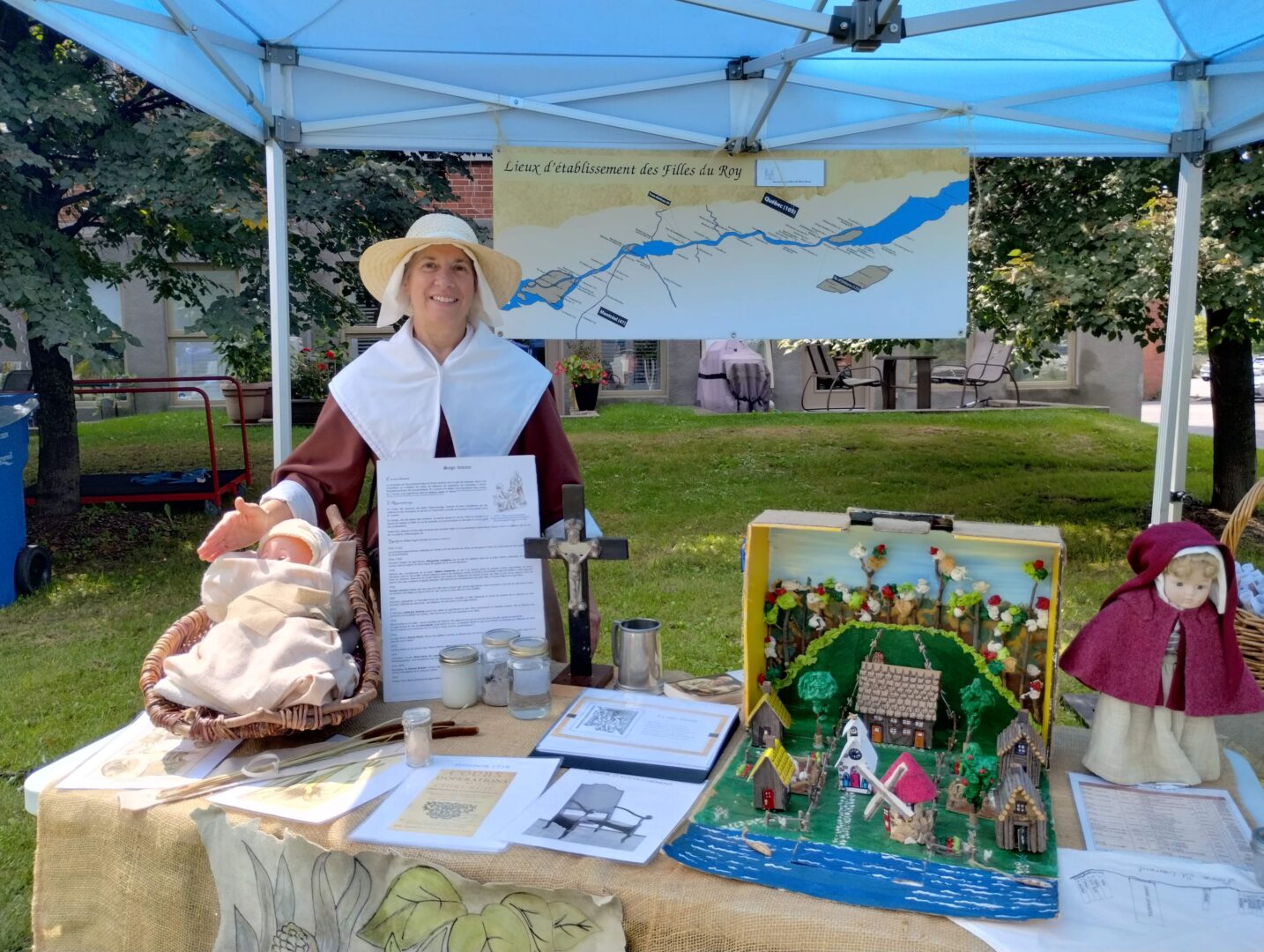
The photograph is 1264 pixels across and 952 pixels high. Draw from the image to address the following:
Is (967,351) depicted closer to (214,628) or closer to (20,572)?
(20,572)

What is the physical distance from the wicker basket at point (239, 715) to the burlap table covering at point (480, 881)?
126 millimetres

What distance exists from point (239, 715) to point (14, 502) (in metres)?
4.43

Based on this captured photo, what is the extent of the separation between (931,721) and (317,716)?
1.09 m

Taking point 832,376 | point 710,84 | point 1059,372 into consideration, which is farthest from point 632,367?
point 710,84

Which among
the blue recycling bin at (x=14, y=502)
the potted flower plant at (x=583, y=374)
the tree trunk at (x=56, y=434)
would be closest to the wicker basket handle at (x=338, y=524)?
the blue recycling bin at (x=14, y=502)

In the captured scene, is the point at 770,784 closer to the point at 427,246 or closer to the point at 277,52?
the point at 427,246

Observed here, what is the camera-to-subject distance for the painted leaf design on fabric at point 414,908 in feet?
4.79

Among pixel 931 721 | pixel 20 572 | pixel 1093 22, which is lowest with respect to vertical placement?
pixel 20 572

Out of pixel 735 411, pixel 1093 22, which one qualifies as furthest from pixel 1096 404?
pixel 1093 22

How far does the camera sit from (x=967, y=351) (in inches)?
531

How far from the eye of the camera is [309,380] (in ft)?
37.3

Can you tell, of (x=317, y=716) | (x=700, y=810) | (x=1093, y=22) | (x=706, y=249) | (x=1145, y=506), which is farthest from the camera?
(x=1145, y=506)

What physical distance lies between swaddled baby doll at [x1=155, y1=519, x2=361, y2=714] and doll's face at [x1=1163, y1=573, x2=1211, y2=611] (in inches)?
55.7

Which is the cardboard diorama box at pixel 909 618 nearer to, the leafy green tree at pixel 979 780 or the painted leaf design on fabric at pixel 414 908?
the leafy green tree at pixel 979 780
